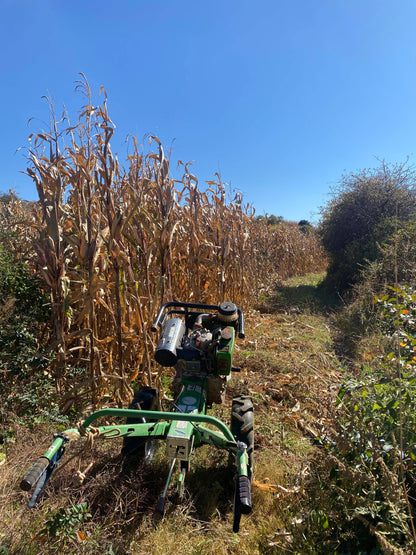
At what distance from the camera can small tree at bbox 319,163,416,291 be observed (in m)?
9.72

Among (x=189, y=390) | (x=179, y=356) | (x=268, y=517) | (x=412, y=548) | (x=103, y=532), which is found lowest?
(x=268, y=517)

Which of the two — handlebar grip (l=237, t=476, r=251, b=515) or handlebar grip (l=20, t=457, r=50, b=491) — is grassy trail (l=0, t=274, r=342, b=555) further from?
handlebar grip (l=237, t=476, r=251, b=515)

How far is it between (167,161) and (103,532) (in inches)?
136

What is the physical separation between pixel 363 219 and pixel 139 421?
10517 mm

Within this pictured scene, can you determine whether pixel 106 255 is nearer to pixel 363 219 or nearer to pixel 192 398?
pixel 192 398

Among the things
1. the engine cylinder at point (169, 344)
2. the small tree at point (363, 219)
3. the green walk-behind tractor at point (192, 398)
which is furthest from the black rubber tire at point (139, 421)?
the small tree at point (363, 219)

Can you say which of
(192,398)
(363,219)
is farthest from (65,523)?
(363,219)

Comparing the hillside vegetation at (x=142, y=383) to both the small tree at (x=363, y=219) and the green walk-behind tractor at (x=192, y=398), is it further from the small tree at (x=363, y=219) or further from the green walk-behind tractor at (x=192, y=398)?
the small tree at (x=363, y=219)

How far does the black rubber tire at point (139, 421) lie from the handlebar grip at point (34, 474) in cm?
88

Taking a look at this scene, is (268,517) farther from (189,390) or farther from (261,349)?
(261,349)

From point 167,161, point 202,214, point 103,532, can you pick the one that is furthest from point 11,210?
point 103,532

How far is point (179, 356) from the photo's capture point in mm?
2555

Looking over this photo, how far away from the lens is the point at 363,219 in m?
10.5

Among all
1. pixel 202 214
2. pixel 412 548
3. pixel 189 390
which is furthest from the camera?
pixel 202 214
